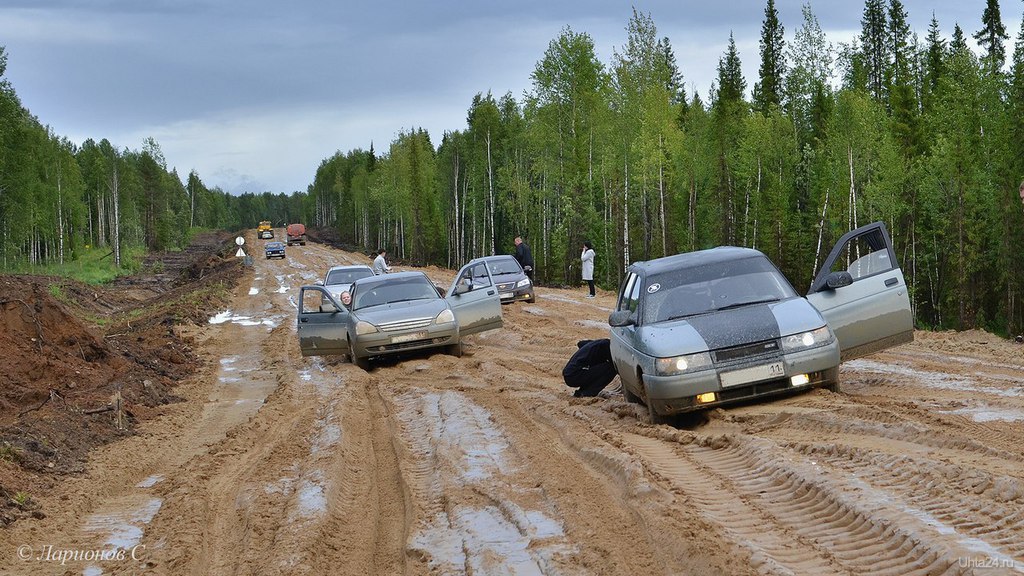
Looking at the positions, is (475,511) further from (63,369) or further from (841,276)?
(63,369)

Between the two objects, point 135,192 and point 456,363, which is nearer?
point 456,363

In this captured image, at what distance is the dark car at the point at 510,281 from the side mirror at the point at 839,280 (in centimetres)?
1802

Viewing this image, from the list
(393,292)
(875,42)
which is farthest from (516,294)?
(875,42)

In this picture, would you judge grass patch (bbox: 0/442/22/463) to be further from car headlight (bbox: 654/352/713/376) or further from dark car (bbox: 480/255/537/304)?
dark car (bbox: 480/255/537/304)

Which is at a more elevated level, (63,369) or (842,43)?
(842,43)

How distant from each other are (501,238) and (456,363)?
68549mm

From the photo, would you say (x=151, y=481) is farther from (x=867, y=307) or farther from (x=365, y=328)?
(x=867, y=307)

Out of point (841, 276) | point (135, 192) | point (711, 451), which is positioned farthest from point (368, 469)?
point (135, 192)

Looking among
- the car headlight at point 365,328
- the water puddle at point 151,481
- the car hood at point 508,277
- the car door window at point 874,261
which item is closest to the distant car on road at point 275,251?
the car hood at point 508,277

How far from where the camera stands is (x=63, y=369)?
48.6 ft

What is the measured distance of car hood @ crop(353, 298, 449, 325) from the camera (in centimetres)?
1605

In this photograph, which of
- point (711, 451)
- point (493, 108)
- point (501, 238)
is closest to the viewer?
point (711, 451)

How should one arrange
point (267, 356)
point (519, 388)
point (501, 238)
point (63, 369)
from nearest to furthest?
point (519, 388), point (63, 369), point (267, 356), point (501, 238)

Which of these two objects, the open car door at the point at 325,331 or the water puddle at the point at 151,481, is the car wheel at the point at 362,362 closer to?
the open car door at the point at 325,331
